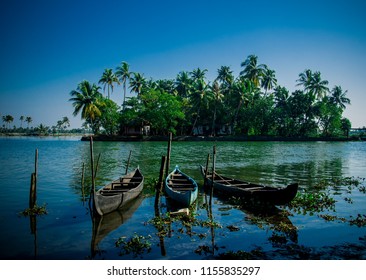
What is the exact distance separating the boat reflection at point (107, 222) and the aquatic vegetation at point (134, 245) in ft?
1.89

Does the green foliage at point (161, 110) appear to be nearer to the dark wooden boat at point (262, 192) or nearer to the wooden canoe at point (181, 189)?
the wooden canoe at point (181, 189)

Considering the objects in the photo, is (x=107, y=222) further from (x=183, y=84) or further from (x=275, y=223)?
(x=183, y=84)

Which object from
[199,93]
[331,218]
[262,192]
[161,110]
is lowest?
[331,218]

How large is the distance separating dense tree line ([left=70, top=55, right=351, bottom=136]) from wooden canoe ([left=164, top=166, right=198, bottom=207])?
1736 inches

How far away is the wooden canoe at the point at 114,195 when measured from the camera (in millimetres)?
9461

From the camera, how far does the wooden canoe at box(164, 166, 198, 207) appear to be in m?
10.8

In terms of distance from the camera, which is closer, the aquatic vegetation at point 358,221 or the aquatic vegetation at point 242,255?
the aquatic vegetation at point 242,255

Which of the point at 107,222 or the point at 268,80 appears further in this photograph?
the point at 268,80

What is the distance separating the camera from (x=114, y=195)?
10.4m

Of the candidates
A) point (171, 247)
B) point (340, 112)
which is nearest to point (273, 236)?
point (171, 247)

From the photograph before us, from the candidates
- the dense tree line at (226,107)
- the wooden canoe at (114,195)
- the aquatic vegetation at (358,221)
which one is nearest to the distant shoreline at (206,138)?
the dense tree line at (226,107)

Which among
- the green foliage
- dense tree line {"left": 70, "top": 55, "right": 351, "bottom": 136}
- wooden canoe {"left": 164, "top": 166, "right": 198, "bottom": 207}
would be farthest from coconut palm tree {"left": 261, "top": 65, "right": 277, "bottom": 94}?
wooden canoe {"left": 164, "top": 166, "right": 198, "bottom": 207}

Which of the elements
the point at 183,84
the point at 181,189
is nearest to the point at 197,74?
the point at 183,84

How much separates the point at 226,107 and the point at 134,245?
58.6 meters
